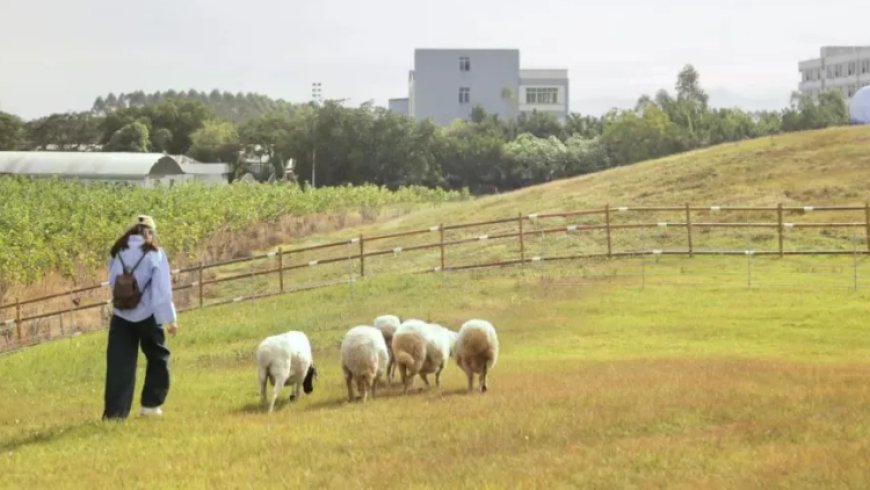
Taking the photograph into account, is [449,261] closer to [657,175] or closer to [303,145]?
[657,175]

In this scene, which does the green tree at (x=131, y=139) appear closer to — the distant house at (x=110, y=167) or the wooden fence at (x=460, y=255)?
the distant house at (x=110, y=167)

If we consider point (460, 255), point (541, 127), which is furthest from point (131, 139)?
point (460, 255)

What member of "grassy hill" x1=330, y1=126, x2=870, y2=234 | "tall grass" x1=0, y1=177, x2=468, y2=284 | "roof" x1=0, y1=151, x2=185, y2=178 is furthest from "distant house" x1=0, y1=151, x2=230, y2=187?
"grassy hill" x1=330, y1=126, x2=870, y2=234

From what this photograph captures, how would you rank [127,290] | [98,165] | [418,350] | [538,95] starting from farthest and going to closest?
1. [538,95]
2. [98,165]
3. [418,350]
4. [127,290]

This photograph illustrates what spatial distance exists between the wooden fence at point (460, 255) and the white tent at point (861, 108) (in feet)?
125

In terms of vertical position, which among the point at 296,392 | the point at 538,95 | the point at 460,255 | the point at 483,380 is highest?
the point at 538,95

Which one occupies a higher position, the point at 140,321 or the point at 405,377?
the point at 140,321

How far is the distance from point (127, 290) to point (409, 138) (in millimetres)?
86365

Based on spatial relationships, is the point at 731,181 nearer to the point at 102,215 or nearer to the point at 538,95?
the point at 102,215

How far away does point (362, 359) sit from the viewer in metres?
13.9

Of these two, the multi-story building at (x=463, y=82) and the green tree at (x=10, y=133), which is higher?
the multi-story building at (x=463, y=82)

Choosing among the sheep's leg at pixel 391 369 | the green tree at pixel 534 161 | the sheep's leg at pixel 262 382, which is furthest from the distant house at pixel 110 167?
the sheep's leg at pixel 262 382

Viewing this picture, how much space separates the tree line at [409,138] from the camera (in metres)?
98.5

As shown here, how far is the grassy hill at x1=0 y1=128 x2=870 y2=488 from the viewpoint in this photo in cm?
918
